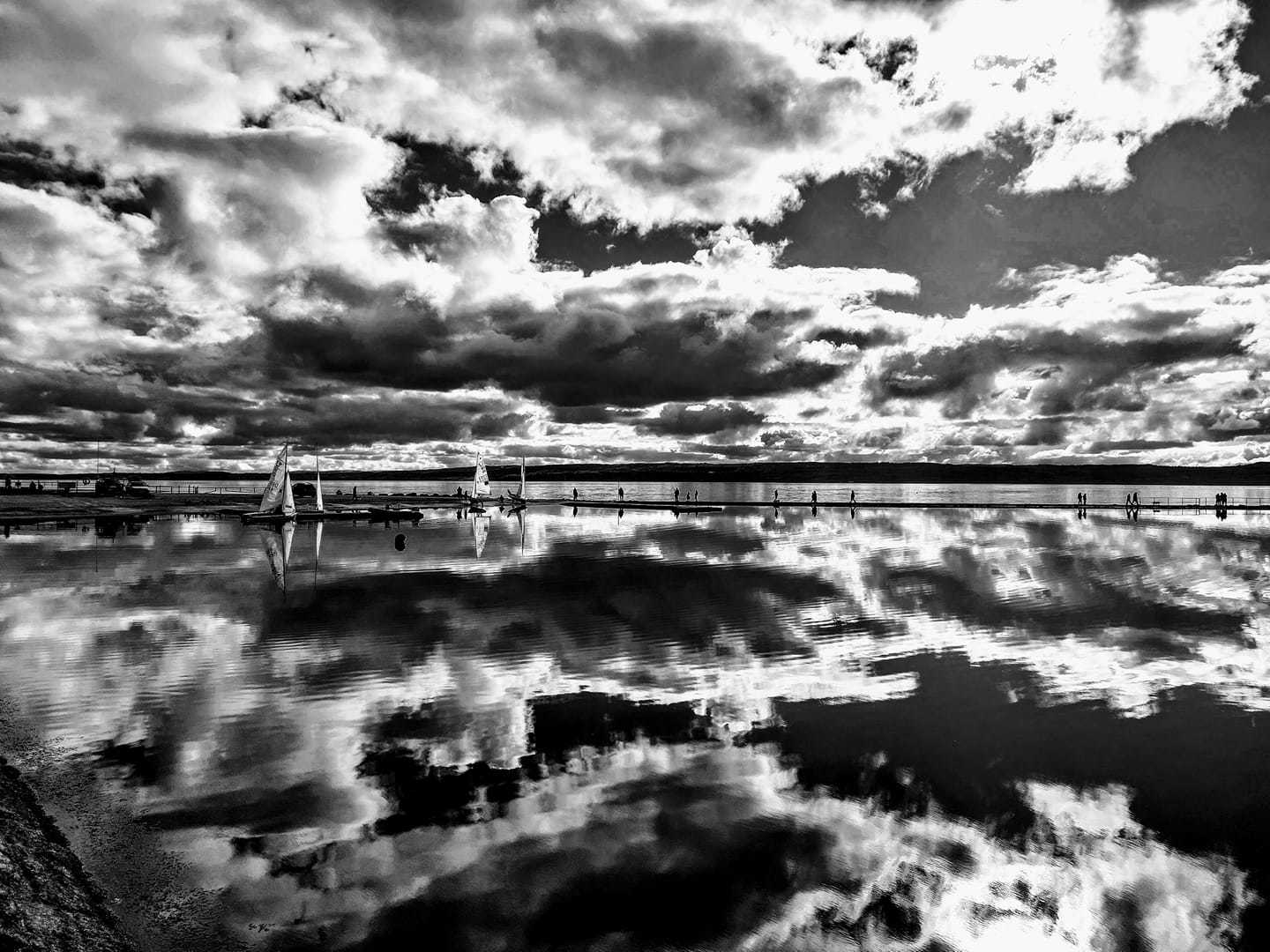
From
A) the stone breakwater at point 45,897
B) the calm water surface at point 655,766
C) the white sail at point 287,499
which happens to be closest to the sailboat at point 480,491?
the white sail at point 287,499

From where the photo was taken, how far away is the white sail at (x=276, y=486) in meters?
74.5

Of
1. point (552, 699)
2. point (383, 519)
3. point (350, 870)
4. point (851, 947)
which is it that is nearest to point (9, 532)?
point (383, 519)

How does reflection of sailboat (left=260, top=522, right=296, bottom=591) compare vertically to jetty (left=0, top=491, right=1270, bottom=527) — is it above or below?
below

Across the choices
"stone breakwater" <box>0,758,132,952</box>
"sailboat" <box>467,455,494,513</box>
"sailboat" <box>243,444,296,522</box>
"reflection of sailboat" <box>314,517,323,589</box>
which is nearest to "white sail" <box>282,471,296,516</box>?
"sailboat" <box>243,444,296,522</box>

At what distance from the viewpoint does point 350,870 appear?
30.7ft

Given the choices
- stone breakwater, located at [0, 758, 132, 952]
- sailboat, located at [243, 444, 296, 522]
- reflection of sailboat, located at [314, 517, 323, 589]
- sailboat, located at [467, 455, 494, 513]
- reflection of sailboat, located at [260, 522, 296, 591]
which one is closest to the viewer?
stone breakwater, located at [0, 758, 132, 952]

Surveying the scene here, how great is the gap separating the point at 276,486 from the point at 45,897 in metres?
73.2

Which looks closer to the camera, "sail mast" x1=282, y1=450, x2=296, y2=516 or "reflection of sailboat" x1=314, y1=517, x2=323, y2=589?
"reflection of sailboat" x1=314, y1=517, x2=323, y2=589

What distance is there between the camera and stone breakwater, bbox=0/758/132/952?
24.0ft

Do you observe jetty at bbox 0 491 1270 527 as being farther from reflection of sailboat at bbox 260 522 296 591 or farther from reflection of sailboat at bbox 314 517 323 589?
reflection of sailboat at bbox 314 517 323 589

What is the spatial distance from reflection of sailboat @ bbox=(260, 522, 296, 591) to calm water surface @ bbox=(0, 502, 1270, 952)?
6683 mm

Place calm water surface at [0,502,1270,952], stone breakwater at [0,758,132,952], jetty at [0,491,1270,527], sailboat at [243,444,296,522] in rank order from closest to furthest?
stone breakwater at [0,758,132,952] < calm water surface at [0,502,1270,952] < sailboat at [243,444,296,522] < jetty at [0,491,1270,527]

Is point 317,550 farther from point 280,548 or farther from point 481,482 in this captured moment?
point 481,482

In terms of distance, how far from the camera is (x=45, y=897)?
8.02 metres
